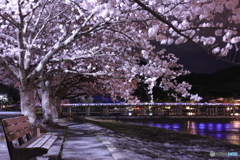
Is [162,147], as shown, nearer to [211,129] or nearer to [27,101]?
[27,101]

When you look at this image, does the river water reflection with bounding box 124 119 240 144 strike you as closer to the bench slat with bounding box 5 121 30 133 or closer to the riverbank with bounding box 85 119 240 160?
the riverbank with bounding box 85 119 240 160

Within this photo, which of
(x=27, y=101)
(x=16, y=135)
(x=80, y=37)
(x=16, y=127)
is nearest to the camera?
(x=16, y=135)

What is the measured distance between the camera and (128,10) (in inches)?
466

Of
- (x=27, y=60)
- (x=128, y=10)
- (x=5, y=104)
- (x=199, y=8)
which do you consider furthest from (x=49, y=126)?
(x=5, y=104)

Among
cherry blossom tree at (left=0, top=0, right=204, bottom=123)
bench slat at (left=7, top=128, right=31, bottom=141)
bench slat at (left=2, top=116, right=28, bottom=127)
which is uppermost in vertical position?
cherry blossom tree at (left=0, top=0, right=204, bottom=123)

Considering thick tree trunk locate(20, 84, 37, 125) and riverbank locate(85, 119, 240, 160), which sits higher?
thick tree trunk locate(20, 84, 37, 125)

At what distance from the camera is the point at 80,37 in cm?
1469

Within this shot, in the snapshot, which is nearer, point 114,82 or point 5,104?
point 114,82

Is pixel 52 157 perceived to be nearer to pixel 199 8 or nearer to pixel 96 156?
pixel 96 156

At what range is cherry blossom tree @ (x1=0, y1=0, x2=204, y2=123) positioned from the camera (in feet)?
39.3

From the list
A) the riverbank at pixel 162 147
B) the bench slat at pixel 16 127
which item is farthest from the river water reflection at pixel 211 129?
the bench slat at pixel 16 127

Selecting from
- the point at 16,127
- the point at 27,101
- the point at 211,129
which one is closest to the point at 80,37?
the point at 27,101

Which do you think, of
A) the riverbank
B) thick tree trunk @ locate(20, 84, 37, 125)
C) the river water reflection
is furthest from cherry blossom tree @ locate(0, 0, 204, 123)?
the river water reflection

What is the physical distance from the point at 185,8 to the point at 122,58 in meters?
10.0
